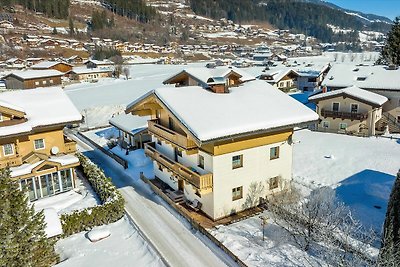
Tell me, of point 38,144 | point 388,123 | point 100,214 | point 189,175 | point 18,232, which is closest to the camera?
point 18,232

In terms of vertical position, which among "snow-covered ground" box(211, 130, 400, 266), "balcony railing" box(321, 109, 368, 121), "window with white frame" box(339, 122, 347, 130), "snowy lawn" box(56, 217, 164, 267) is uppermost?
"balcony railing" box(321, 109, 368, 121)

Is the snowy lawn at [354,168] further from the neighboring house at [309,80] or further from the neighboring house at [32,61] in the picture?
the neighboring house at [32,61]

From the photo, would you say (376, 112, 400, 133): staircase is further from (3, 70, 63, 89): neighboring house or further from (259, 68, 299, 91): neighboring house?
(3, 70, 63, 89): neighboring house

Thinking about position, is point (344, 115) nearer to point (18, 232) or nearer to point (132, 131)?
point (132, 131)

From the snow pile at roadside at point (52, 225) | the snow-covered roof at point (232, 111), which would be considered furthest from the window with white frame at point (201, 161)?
the snow pile at roadside at point (52, 225)

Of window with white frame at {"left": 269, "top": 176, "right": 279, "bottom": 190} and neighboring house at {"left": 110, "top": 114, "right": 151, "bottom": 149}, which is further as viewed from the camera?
neighboring house at {"left": 110, "top": 114, "right": 151, "bottom": 149}

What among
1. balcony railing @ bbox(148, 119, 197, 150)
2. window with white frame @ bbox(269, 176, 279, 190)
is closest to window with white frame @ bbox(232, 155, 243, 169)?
balcony railing @ bbox(148, 119, 197, 150)

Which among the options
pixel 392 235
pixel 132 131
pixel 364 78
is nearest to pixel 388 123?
pixel 364 78
